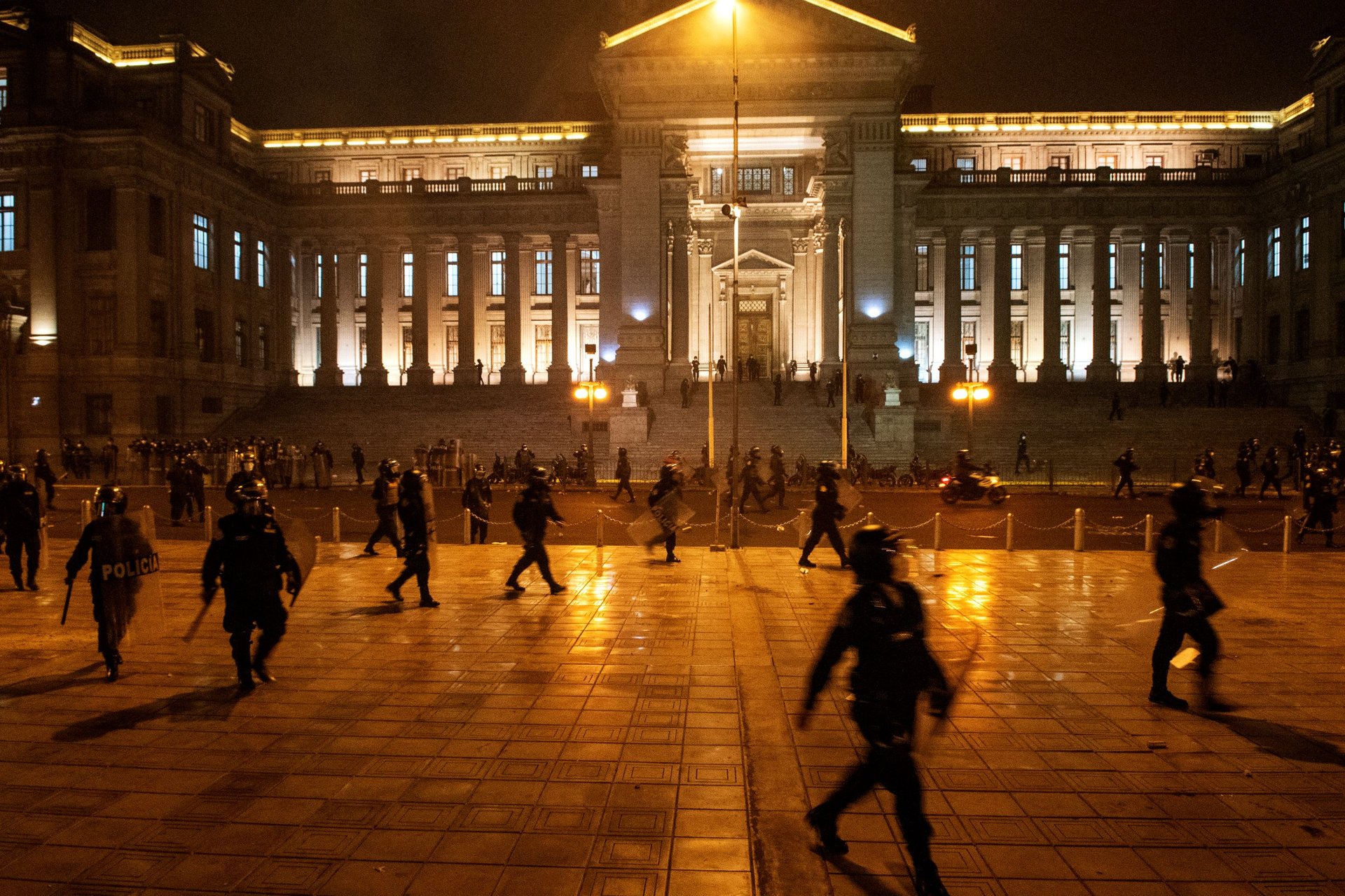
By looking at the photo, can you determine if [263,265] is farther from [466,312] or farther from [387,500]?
[387,500]

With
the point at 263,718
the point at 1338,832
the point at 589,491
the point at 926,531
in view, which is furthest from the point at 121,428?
the point at 1338,832

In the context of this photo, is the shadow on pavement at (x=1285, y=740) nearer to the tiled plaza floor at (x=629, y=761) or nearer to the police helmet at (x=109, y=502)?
the tiled plaza floor at (x=629, y=761)

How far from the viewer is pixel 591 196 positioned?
51.1 metres

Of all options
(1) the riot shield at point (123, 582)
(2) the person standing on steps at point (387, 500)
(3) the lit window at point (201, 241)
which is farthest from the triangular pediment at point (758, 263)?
(1) the riot shield at point (123, 582)

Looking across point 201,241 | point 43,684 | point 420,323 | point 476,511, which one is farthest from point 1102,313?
point 43,684

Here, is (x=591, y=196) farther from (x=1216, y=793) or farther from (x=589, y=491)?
(x=1216, y=793)

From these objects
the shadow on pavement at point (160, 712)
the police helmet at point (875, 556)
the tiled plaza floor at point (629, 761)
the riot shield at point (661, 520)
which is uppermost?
the police helmet at point (875, 556)

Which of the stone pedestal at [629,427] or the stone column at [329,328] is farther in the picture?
the stone column at [329,328]

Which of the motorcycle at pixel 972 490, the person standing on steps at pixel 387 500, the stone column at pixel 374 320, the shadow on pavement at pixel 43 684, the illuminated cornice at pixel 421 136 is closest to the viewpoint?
the shadow on pavement at pixel 43 684

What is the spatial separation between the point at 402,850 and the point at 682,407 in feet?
112

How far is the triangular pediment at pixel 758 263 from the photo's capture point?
4800cm

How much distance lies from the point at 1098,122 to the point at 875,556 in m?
60.6

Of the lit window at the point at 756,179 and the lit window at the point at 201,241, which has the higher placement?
the lit window at the point at 756,179

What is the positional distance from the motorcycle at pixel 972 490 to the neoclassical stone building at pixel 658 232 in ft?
29.2
